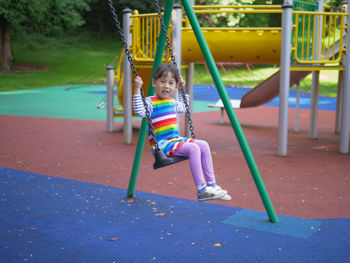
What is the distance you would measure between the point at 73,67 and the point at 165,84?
24.6 metres

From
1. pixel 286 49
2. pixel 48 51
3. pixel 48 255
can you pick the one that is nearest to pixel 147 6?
pixel 48 51

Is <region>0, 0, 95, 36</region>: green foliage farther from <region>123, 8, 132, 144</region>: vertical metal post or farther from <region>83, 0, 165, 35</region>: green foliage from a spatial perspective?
<region>123, 8, 132, 144</region>: vertical metal post

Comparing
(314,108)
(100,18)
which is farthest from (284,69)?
(100,18)

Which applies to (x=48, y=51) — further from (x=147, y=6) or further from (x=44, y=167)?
(x=44, y=167)

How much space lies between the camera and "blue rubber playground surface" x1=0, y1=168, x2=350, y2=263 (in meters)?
3.48

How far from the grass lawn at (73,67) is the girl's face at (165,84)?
1452 cm

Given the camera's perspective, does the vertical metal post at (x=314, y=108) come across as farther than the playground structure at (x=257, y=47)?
Yes

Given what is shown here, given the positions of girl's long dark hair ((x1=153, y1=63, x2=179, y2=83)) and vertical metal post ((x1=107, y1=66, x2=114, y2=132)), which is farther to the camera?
vertical metal post ((x1=107, y1=66, x2=114, y2=132))

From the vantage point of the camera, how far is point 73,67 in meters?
27.6

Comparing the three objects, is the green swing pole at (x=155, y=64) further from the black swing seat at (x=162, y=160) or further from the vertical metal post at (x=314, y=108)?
the vertical metal post at (x=314, y=108)

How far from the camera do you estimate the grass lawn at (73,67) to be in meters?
22.0

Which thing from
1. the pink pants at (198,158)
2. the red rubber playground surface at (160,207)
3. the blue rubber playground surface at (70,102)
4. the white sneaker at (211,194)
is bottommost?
the blue rubber playground surface at (70,102)

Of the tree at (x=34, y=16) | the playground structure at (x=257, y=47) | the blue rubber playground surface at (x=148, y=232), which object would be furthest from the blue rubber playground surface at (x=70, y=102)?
the blue rubber playground surface at (x=148, y=232)

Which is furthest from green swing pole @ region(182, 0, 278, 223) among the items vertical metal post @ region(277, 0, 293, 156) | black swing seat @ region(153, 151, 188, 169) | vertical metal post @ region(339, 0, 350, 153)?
vertical metal post @ region(339, 0, 350, 153)
